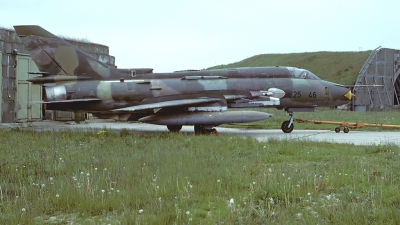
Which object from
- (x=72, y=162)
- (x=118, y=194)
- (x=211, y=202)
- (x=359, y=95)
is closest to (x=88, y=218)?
(x=118, y=194)

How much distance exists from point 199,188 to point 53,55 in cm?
1095

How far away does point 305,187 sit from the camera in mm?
5324

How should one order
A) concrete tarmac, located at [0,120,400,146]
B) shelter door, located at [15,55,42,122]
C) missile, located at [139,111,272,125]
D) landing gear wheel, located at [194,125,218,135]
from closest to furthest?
concrete tarmac, located at [0,120,400,146] < missile, located at [139,111,272,125] < landing gear wheel, located at [194,125,218,135] < shelter door, located at [15,55,42,122]

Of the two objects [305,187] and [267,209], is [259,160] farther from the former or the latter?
[267,209]

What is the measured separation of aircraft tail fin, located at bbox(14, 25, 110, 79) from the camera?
46.2ft

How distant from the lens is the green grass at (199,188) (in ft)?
13.6

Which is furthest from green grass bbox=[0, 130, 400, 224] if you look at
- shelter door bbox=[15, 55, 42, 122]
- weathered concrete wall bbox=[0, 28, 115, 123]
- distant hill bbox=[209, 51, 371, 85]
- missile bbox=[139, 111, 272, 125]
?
distant hill bbox=[209, 51, 371, 85]

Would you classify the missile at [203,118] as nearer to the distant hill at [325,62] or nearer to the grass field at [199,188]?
the grass field at [199,188]

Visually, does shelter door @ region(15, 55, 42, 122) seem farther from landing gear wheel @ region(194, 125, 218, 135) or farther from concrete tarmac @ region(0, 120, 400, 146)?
landing gear wheel @ region(194, 125, 218, 135)

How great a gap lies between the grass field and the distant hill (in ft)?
185

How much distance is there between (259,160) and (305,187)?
7.90ft

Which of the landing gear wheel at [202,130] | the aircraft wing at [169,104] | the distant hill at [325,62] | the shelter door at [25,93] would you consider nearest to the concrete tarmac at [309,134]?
the shelter door at [25,93]

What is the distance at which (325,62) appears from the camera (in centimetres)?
7456

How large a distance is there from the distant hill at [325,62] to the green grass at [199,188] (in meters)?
56.5
